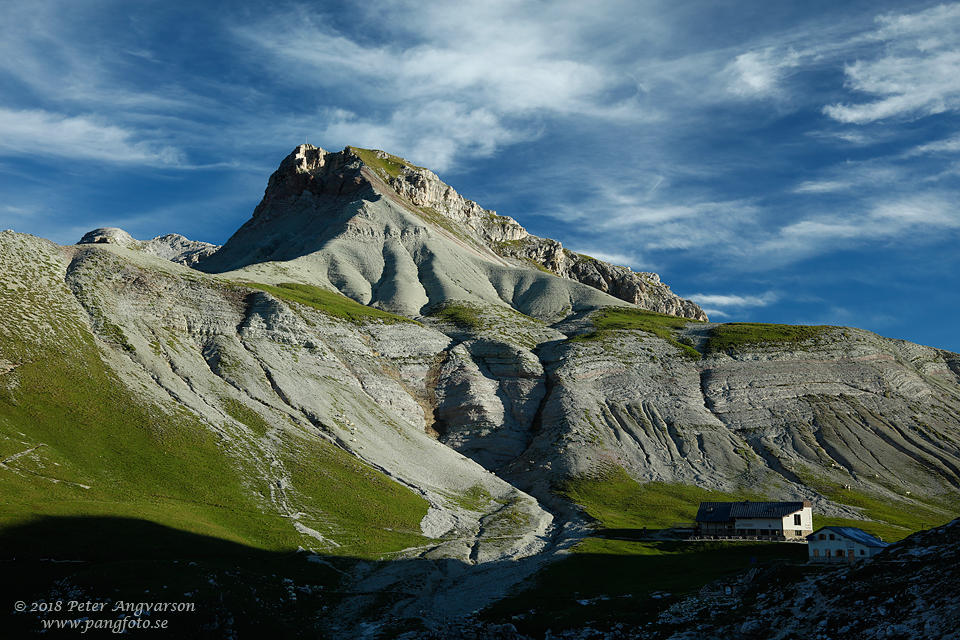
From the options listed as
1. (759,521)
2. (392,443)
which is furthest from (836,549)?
(392,443)

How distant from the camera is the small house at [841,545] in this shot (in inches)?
2108

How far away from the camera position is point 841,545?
181 feet

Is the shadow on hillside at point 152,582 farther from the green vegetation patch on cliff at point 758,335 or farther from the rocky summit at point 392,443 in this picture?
the green vegetation patch on cliff at point 758,335

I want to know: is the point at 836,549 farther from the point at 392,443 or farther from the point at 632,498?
the point at 392,443

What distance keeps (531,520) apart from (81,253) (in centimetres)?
8841

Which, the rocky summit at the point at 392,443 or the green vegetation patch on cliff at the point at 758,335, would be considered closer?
the rocky summit at the point at 392,443

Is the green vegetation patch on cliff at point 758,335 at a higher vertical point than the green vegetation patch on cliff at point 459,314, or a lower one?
lower

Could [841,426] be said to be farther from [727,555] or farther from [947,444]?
[727,555]

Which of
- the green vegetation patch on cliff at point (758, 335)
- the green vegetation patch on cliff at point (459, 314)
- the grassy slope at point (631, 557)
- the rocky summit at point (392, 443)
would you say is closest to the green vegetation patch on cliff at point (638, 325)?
the rocky summit at point (392, 443)

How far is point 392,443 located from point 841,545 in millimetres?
Answer: 64102

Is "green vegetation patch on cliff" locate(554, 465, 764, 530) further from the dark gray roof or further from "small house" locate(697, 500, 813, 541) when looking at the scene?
"small house" locate(697, 500, 813, 541)

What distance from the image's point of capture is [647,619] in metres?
42.9

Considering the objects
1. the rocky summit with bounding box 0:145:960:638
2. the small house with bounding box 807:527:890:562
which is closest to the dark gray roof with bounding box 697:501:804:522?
the rocky summit with bounding box 0:145:960:638

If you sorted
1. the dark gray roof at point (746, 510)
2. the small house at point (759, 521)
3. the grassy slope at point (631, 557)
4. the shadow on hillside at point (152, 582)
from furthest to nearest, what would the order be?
1. the dark gray roof at point (746, 510)
2. the small house at point (759, 521)
3. the grassy slope at point (631, 557)
4. the shadow on hillside at point (152, 582)
